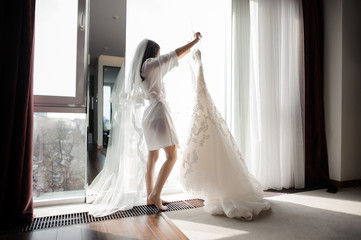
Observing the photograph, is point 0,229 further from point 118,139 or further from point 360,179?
point 360,179

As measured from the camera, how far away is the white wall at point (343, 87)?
3.05 meters

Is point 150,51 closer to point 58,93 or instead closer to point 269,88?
point 58,93

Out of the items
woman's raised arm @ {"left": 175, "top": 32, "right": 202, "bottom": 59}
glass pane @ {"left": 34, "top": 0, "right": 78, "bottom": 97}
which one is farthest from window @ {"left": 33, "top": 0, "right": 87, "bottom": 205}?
woman's raised arm @ {"left": 175, "top": 32, "right": 202, "bottom": 59}

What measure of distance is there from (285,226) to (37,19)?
109 inches

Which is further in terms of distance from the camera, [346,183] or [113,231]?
[346,183]

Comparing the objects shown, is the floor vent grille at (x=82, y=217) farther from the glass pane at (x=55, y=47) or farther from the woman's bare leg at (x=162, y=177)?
the glass pane at (x=55, y=47)

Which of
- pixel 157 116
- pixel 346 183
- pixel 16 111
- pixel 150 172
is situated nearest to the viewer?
pixel 16 111

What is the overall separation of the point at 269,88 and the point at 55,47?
7.71 ft

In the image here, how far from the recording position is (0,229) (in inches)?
69.8

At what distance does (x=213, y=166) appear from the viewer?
7.23ft

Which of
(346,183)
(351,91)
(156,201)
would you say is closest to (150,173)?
(156,201)

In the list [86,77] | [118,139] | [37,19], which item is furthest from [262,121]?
[37,19]

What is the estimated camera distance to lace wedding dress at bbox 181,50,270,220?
7.05 feet

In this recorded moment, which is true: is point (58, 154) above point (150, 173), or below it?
above
